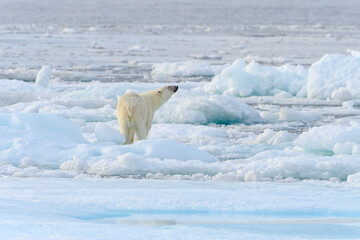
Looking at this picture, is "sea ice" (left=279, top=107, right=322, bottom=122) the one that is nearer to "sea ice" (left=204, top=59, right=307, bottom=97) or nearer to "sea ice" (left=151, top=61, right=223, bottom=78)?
"sea ice" (left=204, top=59, right=307, bottom=97)

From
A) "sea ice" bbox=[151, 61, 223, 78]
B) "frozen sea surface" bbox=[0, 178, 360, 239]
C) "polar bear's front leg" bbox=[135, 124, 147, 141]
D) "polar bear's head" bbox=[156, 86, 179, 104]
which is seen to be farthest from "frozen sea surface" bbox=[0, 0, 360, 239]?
"sea ice" bbox=[151, 61, 223, 78]

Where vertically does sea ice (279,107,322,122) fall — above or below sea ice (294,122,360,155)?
below

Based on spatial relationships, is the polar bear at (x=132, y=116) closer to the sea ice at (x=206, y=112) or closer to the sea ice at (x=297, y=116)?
the sea ice at (x=206, y=112)

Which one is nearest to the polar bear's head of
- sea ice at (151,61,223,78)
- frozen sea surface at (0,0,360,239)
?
frozen sea surface at (0,0,360,239)

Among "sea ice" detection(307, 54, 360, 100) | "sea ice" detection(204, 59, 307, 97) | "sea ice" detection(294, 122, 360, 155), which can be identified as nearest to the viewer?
"sea ice" detection(294, 122, 360, 155)

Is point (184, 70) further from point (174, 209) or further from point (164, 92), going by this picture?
point (174, 209)

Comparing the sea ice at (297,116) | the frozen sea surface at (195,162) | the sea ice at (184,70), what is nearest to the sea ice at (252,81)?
the frozen sea surface at (195,162)

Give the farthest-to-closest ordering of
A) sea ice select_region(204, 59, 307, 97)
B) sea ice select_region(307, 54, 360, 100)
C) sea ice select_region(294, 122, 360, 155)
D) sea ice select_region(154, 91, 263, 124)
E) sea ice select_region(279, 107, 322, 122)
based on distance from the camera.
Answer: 1. sea ice select_region(204, 59, 307, 97)
2. sea ice select_region(307, 54, 360, 100)
3. sea ice select_region(279, 107, 322, 122)
4. sea ice select_region(154, 91, 263, 124)
5. sea ice select_region(294, 122, 360, 155)

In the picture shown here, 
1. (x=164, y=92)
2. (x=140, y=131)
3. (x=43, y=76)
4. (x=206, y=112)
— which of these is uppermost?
(x=164, y=92)

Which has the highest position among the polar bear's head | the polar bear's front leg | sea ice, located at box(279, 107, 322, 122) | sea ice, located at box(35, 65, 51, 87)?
the polar bear's head

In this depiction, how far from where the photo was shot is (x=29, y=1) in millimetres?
67250

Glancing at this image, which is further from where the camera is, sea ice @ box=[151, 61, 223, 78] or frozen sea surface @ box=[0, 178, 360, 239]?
sea ice @ box=[151, 61, 223, 78]

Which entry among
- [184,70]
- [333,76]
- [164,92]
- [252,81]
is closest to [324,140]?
[164,92]

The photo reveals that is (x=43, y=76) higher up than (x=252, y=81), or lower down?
higher up
